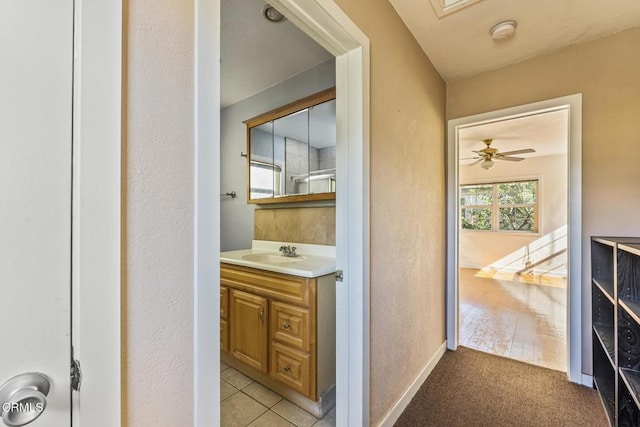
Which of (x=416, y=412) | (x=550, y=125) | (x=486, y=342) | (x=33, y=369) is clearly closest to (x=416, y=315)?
(x=416, y=412)

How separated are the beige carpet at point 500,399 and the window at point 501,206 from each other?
4528 mm

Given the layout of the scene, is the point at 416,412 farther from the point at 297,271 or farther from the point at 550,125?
the point at 550,125

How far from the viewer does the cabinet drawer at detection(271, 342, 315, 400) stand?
167cm

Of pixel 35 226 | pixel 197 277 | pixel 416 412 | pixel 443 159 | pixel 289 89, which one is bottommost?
pixel 416 412

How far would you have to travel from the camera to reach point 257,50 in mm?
2084

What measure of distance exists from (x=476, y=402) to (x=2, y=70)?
2.47 meters

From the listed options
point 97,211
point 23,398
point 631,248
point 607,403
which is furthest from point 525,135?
point 23,398

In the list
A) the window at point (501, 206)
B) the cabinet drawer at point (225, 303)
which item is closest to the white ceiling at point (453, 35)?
the cabinet drawer at point (225, 303)

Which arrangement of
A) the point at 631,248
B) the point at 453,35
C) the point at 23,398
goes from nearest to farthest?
the point at 23,398
the point at 631,248
the point at 453,35

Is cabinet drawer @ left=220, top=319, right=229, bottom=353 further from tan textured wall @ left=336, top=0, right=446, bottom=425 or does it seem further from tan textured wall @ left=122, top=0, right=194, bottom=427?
tan textured wall @ left=122, top=0, right=194, bottom=427

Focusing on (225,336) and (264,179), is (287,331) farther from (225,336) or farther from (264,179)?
(264,179)

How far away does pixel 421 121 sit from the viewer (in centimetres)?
205

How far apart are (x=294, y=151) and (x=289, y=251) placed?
2.85 feet

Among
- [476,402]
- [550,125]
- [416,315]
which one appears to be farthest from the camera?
[550,125]
